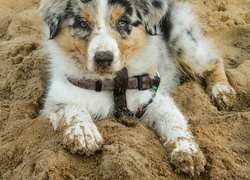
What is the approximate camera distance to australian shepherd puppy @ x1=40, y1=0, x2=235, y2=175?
114 inches

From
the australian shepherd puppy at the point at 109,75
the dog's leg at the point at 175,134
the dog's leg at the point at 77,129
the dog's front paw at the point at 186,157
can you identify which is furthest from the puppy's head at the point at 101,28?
the dog's front paw at the point at 186,157

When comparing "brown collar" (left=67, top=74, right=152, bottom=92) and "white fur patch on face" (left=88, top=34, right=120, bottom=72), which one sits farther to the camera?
"brown collar" (left=67, top=74, right=152, bottom=92)

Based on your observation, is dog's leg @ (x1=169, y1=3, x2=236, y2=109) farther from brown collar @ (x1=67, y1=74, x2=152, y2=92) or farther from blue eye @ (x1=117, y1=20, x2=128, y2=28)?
blue eye @ (x1=117, y1=20, x2=128, y2=28)

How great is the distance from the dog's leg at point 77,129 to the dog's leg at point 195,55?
1.58 m

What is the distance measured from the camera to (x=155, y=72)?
3.68 metres

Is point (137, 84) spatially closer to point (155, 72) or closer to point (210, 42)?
point (155, 72)

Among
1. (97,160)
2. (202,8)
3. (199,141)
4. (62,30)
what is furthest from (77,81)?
(202,8)

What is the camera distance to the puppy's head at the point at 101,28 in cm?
298

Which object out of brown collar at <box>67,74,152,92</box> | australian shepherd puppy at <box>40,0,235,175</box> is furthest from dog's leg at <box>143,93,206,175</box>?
brown collar at <box>67,74,152,92</box>

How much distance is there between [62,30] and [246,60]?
229cm

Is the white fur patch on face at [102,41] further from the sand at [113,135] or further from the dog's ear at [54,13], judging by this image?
the sand at [113,135]

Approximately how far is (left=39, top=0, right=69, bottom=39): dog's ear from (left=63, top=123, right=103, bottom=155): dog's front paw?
3.24ft

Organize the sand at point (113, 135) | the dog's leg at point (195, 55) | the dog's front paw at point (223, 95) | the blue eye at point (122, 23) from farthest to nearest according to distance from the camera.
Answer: the dog's leg at point (195, 55) → the dog's front paw at point (223, 95) → the blue eye at point (122, 23) → the sand at point (113, 135)

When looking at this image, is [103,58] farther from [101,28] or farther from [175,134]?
[175,134]
